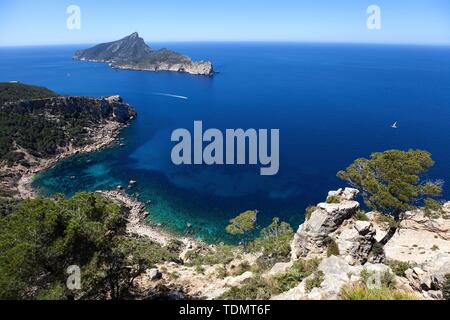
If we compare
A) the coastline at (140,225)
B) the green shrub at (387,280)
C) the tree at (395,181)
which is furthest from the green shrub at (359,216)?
the coastline at (140,225)

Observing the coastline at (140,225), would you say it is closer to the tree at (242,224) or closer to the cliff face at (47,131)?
the tree at (242,224)

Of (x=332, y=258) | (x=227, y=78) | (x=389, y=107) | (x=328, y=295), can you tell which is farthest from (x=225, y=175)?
(x=227, y=78)

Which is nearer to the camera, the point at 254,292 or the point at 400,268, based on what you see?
the point at 254,292

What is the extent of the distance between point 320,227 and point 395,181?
670cm

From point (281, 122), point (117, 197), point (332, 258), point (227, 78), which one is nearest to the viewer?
point (332, 258)

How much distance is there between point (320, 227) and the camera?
2528 cm

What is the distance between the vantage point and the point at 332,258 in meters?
18.2

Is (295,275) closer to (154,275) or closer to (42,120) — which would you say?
(154,275)

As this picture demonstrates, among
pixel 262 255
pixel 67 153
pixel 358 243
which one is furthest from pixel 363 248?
pixel 67 153

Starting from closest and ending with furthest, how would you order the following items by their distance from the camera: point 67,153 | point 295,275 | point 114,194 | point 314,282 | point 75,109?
1. point 314,282
2. point 295,275
3. point 114,194
4. point 67,153
5. point 75,109

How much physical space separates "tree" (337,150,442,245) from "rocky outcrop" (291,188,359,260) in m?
2.12
